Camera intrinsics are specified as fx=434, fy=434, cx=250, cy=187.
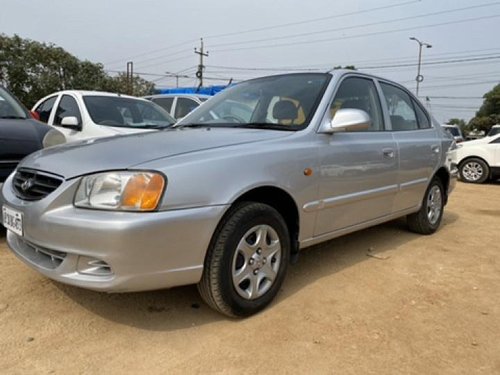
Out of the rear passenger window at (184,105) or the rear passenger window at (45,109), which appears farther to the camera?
the rear passenger window at (184,105)

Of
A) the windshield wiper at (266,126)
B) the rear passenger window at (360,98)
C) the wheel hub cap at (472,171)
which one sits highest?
the rear passenger window at (360,98)

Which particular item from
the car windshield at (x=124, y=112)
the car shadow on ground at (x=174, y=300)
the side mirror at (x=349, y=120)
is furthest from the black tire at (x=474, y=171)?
the side mirror at (x=349, y=120)

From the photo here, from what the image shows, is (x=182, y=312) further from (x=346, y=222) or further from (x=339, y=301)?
(x=346, y=222)

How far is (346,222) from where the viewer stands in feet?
11.4

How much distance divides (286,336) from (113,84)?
31365mm

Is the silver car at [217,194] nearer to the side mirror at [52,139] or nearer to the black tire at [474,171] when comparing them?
the side mirror at [52,139]

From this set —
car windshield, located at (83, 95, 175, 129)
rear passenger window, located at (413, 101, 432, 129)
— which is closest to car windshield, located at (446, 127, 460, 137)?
rear passenger window, located at (413, 101, 432, 129)

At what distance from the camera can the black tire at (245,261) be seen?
8.04 feet

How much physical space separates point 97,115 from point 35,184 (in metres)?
3.54

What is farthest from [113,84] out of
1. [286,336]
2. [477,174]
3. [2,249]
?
[286,336]

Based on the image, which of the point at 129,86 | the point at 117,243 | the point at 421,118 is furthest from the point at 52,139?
the point at 129,86

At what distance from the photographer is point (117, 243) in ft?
6.98

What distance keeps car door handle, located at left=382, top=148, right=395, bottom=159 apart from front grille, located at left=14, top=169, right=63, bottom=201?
2604 millimetres

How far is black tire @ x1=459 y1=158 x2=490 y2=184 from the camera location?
11.1 meters
